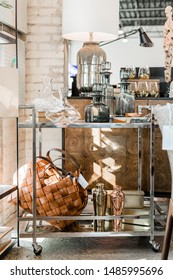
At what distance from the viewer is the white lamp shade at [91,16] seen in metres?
3.15

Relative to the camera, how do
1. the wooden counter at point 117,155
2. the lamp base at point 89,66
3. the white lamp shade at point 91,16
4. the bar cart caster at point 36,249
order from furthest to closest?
1. the wooden counter at point 117,155
2. the lamp base at point 89,66
3. the white lamp shade at point 91,16
4. the bar cart caster at point 36,249

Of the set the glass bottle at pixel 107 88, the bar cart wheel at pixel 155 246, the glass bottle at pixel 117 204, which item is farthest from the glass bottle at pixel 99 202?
the glass bottle at pixel 107 88

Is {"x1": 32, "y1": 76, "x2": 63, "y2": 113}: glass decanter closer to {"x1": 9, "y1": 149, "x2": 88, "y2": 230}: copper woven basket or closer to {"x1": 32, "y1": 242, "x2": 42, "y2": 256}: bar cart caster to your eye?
{"x1": 9, "y1": 149, "x2": 88, "y2": 230}: copper woven basket

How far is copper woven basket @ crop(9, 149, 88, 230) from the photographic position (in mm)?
2766

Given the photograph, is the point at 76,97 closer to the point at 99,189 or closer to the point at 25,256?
the point at 99,189

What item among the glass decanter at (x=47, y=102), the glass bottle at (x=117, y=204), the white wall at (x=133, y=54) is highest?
the white wall at (x=133, y=54)

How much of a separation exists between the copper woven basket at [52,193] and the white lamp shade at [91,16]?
3.26 feet

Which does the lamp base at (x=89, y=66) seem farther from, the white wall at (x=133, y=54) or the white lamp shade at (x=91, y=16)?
the white wall at (x=133, y=54)

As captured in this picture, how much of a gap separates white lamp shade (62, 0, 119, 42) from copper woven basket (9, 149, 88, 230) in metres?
0.99

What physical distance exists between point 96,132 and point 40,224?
4.33 ft

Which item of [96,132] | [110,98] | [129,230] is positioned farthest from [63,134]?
[129,230]

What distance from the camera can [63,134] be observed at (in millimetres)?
4059

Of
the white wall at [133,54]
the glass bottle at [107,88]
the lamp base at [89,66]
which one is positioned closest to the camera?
the glass bottle at [107,88]
